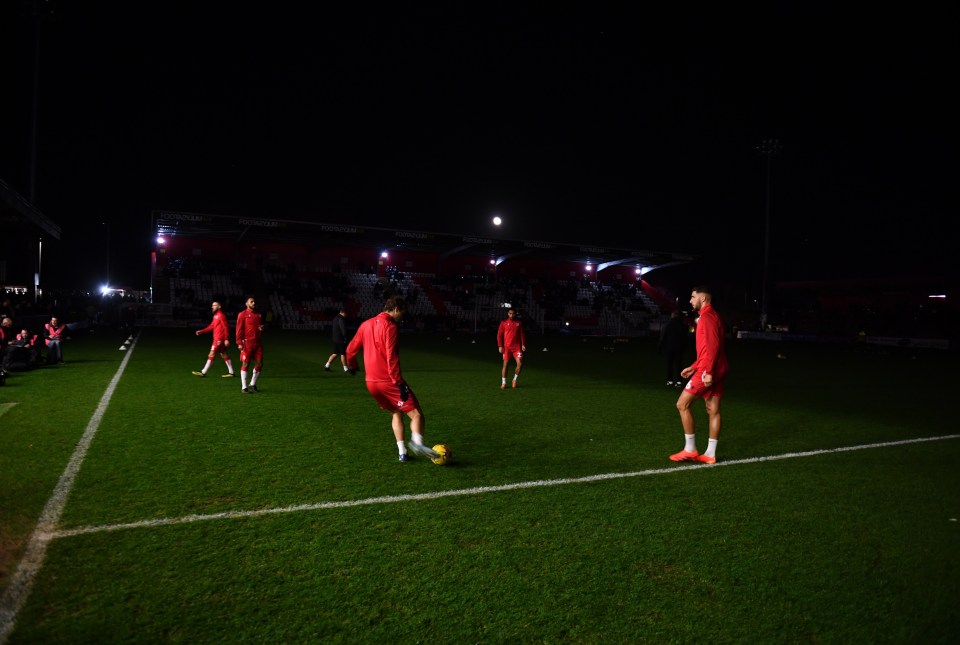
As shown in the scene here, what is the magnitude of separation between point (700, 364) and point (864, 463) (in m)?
2.47

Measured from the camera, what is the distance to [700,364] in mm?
6949

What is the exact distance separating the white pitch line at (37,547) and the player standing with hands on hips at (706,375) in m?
6.17

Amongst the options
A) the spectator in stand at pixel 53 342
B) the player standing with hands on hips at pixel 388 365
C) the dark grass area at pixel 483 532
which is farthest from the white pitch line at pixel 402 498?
the spectator in stand at pixel 53 342

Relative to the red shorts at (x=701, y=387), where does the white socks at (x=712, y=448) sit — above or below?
below

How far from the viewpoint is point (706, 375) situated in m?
6.83

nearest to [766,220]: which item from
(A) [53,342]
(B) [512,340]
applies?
(B) [512,340]

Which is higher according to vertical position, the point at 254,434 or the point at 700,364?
the point at 700,364

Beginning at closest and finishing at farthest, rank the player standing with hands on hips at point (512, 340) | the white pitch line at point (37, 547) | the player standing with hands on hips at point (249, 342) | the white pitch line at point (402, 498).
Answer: the white pitch line at point (37, 547) < the white pitch line at point (402, 498) < the player standing with hands on hips at point (249, 342) < the player standing with hands on hips at point (512, 340)

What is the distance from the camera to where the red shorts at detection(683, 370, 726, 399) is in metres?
6.94

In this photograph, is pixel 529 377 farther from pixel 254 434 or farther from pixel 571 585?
pixel 571 585

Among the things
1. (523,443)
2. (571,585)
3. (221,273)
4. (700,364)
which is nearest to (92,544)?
(571,585)

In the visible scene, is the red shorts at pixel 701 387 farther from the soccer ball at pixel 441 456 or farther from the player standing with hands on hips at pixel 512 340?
the player standing with hands on hips at pixel 512 340

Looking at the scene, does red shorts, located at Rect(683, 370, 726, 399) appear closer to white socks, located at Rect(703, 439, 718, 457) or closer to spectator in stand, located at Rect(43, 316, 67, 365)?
white socks, located at Rect(703, 439, 718, 457)

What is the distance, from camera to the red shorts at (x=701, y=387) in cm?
694
